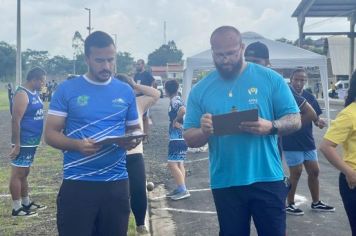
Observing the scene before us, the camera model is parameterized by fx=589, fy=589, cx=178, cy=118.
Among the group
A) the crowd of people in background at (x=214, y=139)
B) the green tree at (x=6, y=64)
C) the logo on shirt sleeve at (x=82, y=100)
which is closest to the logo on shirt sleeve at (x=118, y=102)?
the crowd of people in background at (x=214, y=139)

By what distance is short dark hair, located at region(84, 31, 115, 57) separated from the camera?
14.0 ft

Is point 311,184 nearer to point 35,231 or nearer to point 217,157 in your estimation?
point 35,231

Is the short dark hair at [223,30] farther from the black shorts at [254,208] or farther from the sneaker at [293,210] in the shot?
the sneaker at [293,210]

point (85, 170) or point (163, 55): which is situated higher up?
point (163, 55)

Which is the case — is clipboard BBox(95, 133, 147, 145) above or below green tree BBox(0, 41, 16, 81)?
below

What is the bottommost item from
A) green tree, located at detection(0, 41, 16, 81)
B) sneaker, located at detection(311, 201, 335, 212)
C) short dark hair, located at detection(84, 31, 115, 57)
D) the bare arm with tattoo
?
sneaker, located at detection(311, 201, 335, 212)

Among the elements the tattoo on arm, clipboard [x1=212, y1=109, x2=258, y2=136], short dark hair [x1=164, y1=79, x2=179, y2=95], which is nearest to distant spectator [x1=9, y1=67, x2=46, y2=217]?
short dark hair [x1=164, y1=79, x2=179, y2=95]

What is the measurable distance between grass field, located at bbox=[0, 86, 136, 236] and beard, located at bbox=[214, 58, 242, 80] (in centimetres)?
321

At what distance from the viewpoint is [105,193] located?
419 centimetres

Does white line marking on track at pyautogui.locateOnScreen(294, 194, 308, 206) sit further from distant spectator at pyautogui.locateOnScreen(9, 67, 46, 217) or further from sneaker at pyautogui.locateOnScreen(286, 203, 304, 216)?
distant spectator at pyautogui.locateOnScreen(9, 67, 46, 217)

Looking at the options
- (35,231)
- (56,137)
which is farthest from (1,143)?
(56,137)

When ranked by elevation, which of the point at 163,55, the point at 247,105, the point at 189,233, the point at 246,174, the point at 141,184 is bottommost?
the point at 189,233

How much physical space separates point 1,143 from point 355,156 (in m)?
15.3

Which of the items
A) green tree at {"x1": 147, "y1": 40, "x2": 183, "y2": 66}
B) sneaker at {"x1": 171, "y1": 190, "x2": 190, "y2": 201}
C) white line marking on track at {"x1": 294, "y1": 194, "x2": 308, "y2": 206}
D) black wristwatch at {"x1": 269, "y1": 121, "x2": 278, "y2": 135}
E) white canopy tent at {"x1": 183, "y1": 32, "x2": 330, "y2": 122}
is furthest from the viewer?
green tree at {"x1": 147, "y1": 40, "x2": 183, "y2": 66}
